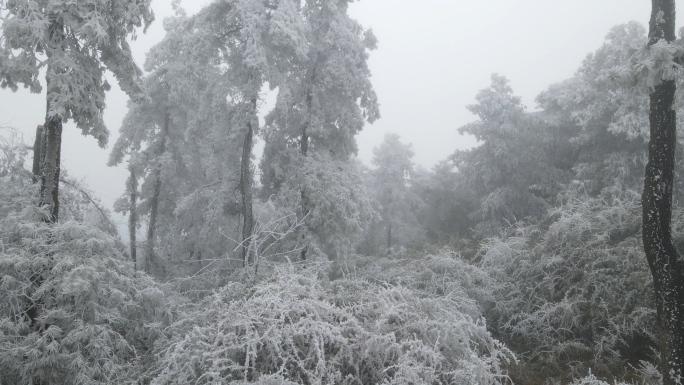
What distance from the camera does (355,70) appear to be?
46.7ft

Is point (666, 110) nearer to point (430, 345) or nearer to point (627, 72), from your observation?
point (627, 72)

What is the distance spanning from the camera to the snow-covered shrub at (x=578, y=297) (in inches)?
312

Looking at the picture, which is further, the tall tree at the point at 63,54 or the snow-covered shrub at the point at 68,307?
the tall tree at the point at 63,54

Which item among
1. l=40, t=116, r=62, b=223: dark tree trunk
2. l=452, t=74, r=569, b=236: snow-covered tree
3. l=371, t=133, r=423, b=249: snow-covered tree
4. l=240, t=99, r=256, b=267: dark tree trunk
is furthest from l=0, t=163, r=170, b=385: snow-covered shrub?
l=371, t=133, r=423, b=249: snow-covered tree

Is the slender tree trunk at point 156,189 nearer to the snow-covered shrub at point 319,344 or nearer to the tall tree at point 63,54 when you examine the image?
the tall tree at point 63,54

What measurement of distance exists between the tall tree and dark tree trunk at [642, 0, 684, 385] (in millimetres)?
8788

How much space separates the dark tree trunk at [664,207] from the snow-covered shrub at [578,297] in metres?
1.84

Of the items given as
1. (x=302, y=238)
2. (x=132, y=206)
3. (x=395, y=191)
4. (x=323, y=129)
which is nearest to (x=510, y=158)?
(x=395, y=191)

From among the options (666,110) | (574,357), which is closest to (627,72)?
(666,110)

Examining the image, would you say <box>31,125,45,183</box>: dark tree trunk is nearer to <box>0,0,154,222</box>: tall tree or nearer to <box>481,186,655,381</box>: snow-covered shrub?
<box>0,0,154,222</box>: tall tree

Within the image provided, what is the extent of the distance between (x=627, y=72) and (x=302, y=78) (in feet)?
35.2

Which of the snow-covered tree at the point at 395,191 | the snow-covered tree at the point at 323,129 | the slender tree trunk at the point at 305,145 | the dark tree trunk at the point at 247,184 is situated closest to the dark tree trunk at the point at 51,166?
the dark tree trunk at the point at 247,184

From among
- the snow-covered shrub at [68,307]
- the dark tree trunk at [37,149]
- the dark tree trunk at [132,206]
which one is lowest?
the snow-covered shrub at [68,307]

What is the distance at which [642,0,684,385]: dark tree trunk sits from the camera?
18.4 ft
